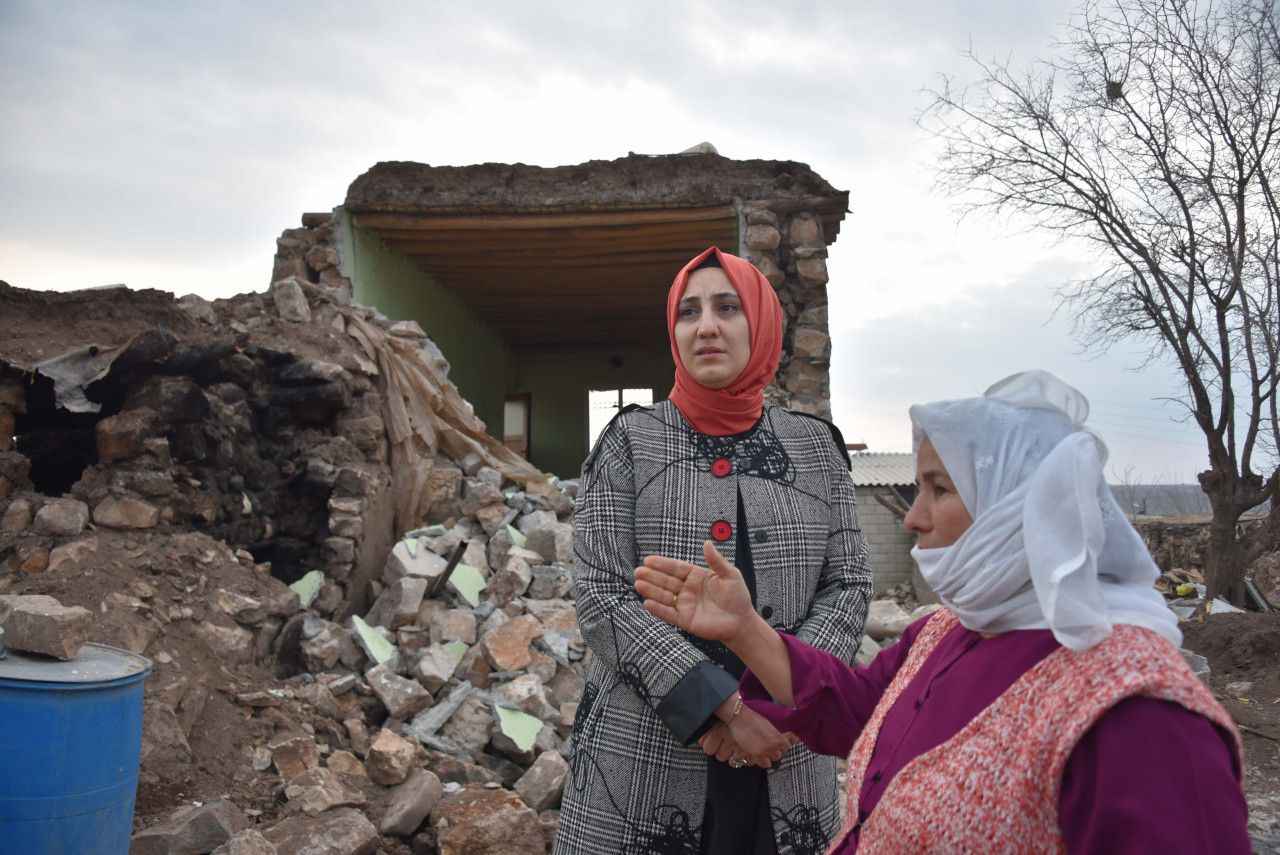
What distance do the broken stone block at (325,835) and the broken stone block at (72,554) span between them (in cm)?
181

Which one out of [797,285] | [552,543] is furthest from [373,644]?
[797,285]

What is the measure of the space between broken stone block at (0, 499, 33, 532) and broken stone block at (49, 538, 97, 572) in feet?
0.80

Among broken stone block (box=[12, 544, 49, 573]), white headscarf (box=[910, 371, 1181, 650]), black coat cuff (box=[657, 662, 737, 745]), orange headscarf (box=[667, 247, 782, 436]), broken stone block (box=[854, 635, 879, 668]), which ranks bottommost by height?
broken stone block (box=[854, 635, 879, 668])

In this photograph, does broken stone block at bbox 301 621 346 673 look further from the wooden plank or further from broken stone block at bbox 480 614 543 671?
the wooden plank

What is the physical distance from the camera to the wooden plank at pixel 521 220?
873cm

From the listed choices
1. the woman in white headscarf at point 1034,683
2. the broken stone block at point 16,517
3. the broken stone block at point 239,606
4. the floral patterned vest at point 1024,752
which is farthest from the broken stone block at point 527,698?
the floral patterned vest at point 1024,752

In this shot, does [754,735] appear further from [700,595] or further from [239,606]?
[239,606]

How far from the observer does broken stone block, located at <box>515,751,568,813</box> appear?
426 cm

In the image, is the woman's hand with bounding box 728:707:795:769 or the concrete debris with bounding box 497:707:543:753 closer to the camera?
the woman's hand with bounding box 728:707:795:769

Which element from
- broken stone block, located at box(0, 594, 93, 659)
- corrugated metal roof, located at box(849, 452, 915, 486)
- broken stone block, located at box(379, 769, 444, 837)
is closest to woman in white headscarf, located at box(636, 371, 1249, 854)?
broken stone block, located at box(0, 594, 93, 659)

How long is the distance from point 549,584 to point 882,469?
12311 millimetres

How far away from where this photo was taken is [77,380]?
5.25m

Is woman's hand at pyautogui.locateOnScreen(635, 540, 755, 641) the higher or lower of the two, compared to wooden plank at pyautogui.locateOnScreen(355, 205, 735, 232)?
lower

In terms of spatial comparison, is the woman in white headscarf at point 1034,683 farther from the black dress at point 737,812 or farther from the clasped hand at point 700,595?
the black dress at point 737,812
